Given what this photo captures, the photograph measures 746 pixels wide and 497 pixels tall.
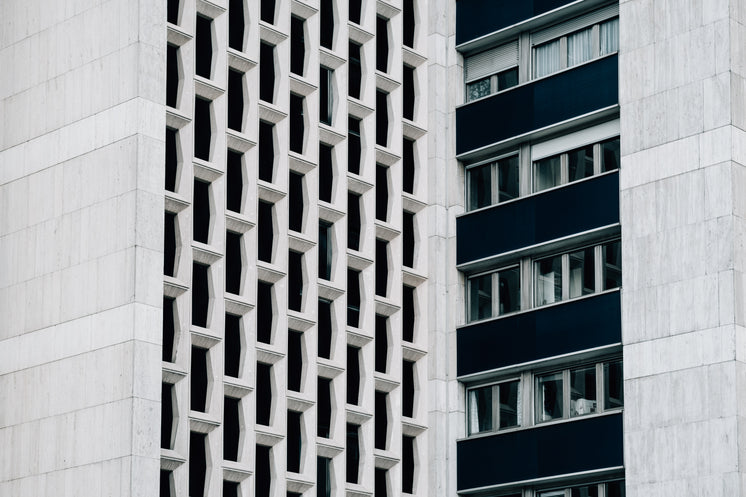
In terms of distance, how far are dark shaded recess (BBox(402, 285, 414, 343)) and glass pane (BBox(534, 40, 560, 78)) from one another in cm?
782

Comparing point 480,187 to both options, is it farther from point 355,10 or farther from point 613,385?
point 613,385

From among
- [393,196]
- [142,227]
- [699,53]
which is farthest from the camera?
[393,196]

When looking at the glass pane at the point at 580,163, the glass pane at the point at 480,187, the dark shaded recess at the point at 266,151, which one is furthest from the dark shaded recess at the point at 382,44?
the glass pane at the point at 580,163

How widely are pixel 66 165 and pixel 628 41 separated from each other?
54.0 ft

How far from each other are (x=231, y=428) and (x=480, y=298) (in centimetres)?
1055

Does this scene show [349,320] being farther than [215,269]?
Yes

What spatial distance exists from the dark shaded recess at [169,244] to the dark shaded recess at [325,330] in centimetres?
549

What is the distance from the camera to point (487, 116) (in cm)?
5425

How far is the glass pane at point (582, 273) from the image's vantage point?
5066 cm

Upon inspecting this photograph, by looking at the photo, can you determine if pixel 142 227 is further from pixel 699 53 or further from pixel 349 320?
pixel 699 53

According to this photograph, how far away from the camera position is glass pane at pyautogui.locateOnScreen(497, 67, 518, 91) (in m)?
54.3

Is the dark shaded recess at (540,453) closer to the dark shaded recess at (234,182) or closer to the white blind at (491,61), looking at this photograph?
the dark shaded recess at (234,182)

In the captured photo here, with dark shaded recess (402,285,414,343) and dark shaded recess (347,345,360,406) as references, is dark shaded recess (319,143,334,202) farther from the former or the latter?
dark shaded recess (347,345,360,406)

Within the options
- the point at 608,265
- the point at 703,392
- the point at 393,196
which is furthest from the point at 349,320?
the point at 703,392
